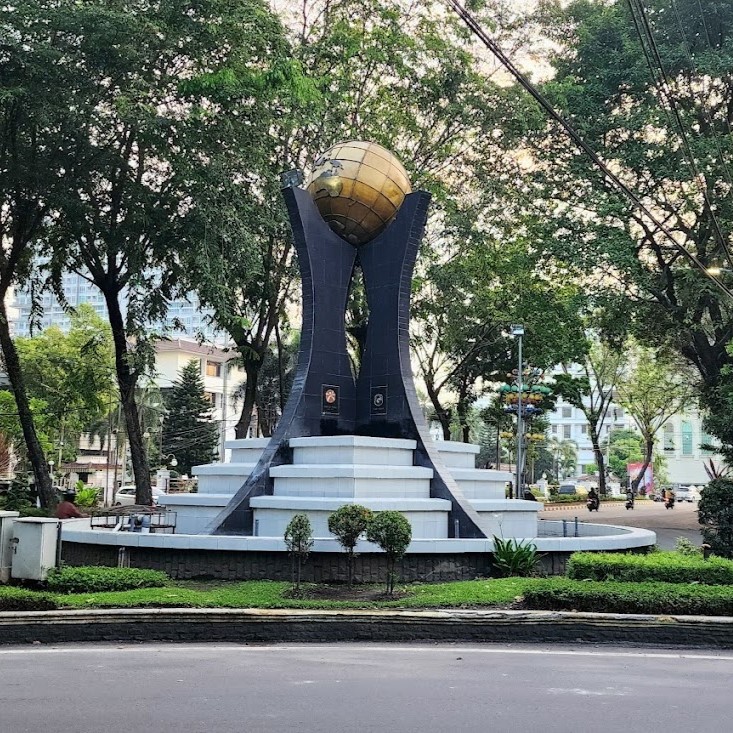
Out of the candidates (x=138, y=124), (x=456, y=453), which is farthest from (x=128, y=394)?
(x=456, y=453)

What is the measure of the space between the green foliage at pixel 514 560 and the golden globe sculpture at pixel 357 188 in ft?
23.4

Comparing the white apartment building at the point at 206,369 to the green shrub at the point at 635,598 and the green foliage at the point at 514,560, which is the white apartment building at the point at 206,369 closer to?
the green foliage at the point at 514,560

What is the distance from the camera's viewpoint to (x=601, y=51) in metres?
27.6

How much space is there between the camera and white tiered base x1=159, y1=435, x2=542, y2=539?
538 inches

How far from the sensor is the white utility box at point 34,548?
10.2 meters

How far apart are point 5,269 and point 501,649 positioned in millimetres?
19048

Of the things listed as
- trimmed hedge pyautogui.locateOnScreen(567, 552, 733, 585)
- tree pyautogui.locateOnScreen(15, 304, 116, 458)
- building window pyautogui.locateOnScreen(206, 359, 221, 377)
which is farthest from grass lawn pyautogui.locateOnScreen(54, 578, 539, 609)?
building window pyautogui.locateOnScreen(206, 359, 221, 377)

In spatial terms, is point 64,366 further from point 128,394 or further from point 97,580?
point 97,580

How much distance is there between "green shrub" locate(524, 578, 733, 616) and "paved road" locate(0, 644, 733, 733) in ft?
2.95

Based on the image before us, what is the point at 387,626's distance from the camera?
29.4 ft

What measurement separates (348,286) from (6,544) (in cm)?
852


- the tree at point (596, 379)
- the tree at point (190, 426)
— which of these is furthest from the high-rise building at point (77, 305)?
the tree at point (596, 379)

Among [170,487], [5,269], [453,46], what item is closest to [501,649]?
[5,269]

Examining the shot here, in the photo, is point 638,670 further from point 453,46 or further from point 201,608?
point 453,46
